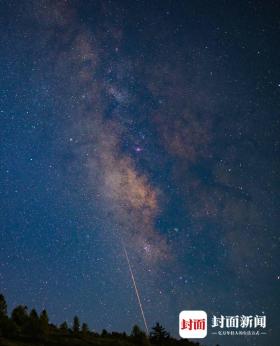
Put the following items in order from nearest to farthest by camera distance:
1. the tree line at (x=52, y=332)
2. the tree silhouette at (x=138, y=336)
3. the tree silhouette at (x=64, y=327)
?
the tree line at (x=52, y=332) → the tree silhouette at (x=138, y=336) → the tree silhouette at (x=64, y=327)

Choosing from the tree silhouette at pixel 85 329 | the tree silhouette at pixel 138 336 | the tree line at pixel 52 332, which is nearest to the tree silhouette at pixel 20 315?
the tree line at pixel 52 332

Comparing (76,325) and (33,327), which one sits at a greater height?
(76,325)

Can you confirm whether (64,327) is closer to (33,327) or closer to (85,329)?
(85,329)

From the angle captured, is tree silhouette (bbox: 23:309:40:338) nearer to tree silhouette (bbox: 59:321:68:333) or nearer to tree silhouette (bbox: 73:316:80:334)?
tree silhouette (bbox: 73:316:80:334)

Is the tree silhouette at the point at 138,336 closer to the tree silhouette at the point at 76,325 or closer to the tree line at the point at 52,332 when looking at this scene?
the tree line at the point at 52,332

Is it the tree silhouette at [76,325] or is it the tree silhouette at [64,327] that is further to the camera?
the tree silhouette at [64,327]

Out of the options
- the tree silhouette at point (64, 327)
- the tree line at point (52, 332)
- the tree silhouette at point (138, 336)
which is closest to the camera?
the tree line at point (52, 332)

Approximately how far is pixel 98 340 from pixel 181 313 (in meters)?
11.6

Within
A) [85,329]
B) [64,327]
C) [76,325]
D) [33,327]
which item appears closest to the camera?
[33,327]

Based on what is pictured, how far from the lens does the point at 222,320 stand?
60938mm

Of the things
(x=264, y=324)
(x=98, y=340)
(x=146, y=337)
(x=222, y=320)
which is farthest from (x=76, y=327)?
(x=264, y=324)

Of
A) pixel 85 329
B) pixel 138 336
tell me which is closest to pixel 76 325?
pixel 85 329

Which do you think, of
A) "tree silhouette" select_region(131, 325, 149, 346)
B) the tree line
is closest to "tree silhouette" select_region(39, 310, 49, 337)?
the tree line

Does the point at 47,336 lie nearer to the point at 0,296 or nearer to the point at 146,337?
the point at 0,296
